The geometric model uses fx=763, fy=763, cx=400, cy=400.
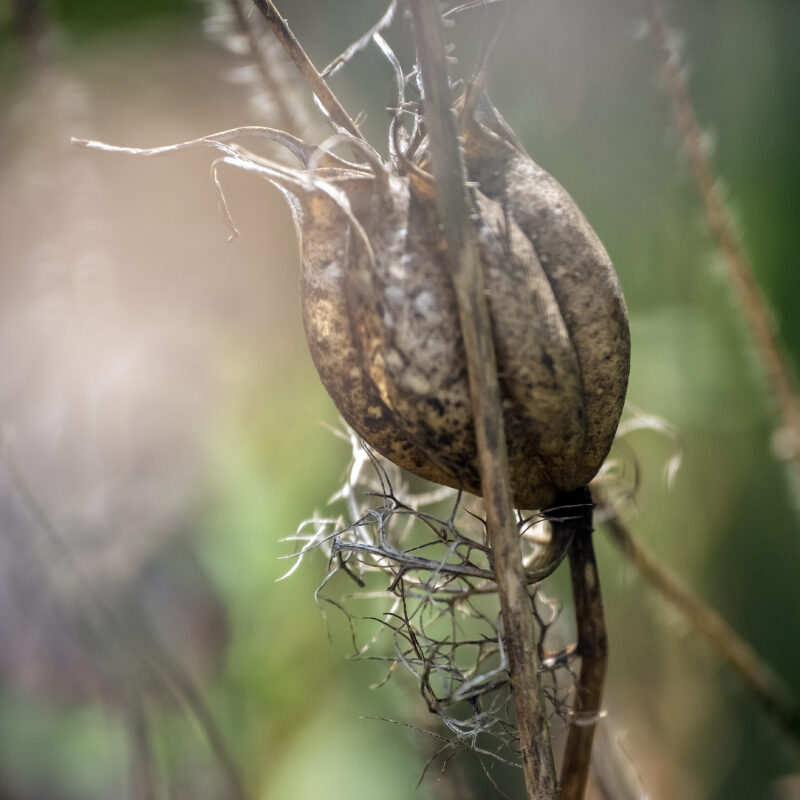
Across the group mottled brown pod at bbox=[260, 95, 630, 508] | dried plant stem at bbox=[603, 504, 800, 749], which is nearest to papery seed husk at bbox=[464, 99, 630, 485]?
mottled brown pod at bbox=[260, 95, 630, 508]

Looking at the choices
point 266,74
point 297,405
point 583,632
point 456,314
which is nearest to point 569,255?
point 456,314

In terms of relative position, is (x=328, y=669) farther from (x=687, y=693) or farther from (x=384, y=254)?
(x=384, y=254)

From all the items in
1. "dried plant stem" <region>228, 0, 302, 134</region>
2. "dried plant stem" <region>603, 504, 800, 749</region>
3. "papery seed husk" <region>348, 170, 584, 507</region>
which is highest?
"dried plant stem" <region>228, 0, 302, 134</region>

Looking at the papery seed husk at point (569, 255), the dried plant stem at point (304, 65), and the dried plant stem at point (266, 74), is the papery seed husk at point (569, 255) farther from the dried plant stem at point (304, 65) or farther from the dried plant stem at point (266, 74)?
the dried plant stem at point (266, 74)

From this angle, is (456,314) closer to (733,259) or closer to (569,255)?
(569,255)

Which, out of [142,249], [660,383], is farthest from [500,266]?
[142,249]

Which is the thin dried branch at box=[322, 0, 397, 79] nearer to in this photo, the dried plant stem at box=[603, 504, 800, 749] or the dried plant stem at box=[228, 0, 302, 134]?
the dried plant stem at box=[228, 0, 302, 134]

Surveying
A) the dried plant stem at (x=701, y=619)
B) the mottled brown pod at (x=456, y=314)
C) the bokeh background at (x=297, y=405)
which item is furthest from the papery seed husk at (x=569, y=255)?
the bokeh background at (x=297, y=405)
